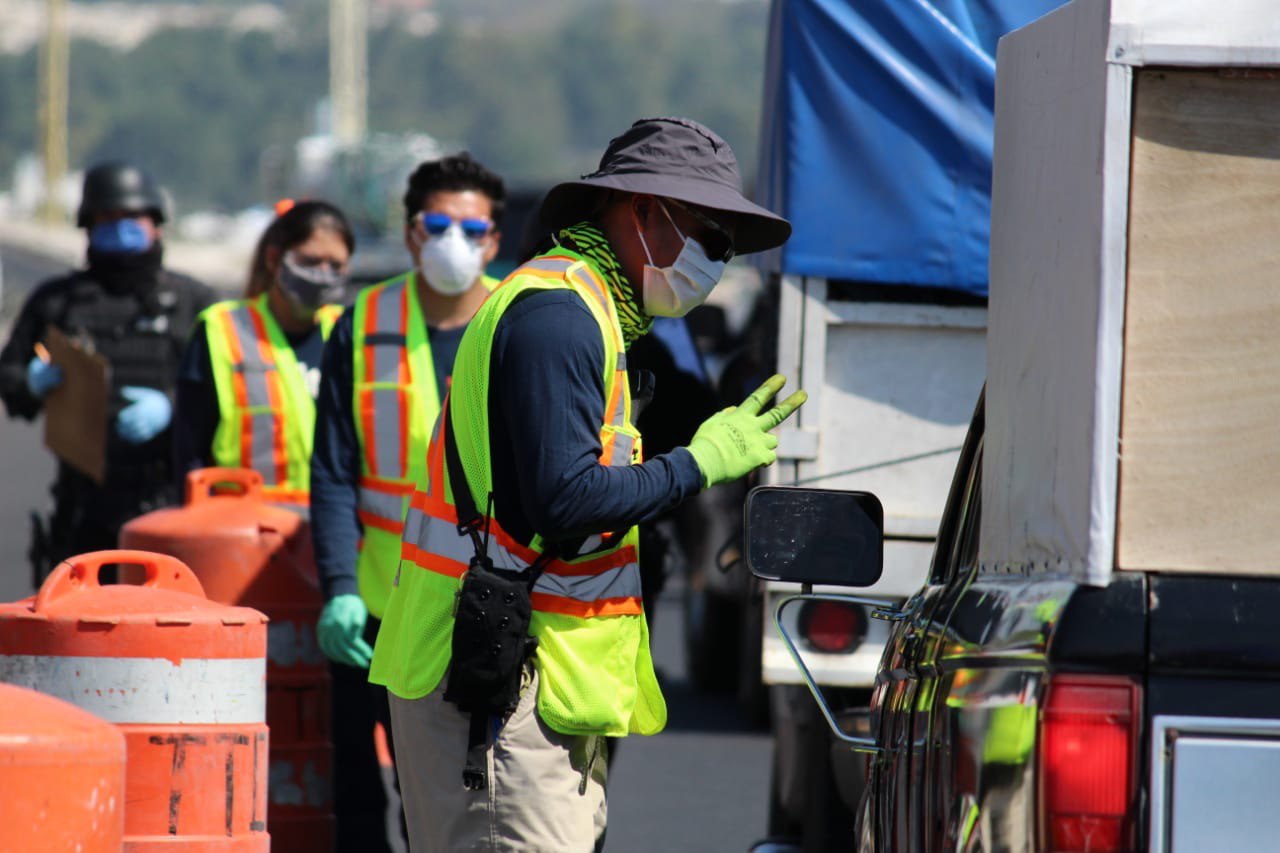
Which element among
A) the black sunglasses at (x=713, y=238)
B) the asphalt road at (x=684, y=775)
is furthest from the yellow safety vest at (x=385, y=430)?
the asphalt road at (x=684, y=775)

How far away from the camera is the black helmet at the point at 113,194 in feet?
26.4

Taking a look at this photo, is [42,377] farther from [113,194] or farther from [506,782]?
[506,782]

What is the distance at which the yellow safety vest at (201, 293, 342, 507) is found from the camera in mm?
6539

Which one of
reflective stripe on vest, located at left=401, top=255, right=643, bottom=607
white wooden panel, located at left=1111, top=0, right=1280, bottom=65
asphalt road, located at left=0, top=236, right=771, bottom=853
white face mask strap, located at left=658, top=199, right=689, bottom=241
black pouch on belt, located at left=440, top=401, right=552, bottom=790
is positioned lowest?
asphalt road, located at left=0, top=236, right=771, bottom=853

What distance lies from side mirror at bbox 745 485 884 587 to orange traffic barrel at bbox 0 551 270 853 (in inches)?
53.6

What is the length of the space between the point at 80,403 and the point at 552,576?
4.30m

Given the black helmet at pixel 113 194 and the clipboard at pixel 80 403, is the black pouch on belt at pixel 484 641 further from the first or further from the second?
the black helmet at pixel 113 194

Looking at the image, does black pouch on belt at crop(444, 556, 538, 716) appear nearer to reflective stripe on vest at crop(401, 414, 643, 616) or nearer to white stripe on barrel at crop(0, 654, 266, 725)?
reflective stripe on vest at crop(401, 414, 643, 616)

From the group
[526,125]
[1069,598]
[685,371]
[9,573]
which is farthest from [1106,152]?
[526,125]

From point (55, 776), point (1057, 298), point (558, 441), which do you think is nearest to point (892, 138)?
point (558, 441)

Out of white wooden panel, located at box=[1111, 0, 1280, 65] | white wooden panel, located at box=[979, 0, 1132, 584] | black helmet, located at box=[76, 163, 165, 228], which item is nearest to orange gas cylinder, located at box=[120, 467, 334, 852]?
black helmet, located at box=[76, 163, 165, 228]

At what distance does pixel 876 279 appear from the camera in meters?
5.81

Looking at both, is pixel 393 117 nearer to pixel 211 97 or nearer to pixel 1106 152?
pixel 211 97

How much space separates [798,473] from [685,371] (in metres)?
0.40
